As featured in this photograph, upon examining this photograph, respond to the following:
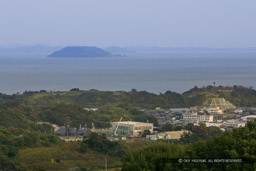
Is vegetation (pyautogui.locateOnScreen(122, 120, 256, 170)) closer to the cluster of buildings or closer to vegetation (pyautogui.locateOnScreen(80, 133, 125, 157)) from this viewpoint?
vegetation (pyautogui.locateOnScreen(80, 133, 125, 157))

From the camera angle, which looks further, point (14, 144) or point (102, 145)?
point (102, 145)

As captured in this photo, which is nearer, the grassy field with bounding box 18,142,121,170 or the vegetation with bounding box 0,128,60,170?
the vegetation with bounding box 0,128,60,170

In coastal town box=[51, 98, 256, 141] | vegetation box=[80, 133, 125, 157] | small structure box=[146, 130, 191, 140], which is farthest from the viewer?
coastal town box=[51, 98, 256, 141]

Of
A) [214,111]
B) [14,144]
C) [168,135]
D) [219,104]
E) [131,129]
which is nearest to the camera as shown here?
[14,144]

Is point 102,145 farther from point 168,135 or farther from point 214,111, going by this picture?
point 214,111

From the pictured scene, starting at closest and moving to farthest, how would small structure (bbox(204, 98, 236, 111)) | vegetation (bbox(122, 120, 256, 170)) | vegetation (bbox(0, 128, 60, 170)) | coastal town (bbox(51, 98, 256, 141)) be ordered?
vegetation (bbox(122, 120, 256, 170))
vegetation (bbox(0, 128, 60, 170))
coastal town (bbox(51, 98, 256, 141))
small structure (bbox(204, 98, 236, 111))

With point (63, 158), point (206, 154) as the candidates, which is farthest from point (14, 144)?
point (206, 154)

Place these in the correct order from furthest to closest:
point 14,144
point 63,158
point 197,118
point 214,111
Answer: point 214,111 → point 197,118 → point 14,144 → point 63,158

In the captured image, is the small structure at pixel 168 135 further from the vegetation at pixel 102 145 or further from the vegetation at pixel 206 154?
the vegetation at pixel 206 154

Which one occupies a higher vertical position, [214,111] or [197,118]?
[214,111]

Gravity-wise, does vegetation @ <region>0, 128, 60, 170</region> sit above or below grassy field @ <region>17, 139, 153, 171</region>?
above

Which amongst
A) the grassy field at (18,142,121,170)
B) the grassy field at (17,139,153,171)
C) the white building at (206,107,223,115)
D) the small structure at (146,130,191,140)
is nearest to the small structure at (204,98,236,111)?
the white building at (206,107,223,115)

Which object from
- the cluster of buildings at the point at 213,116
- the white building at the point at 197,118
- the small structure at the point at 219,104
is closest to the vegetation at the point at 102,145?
the cluster of buildings at the point at 213,116
